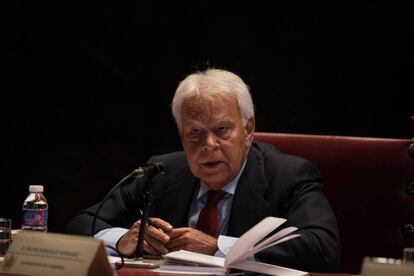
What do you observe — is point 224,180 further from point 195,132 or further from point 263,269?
point 263,269

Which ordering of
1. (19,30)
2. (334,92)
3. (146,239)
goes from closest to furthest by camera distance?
1. (146,239)
2. (334,92)
3. (19,30)

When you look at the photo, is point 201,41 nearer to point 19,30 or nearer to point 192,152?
point 19,30

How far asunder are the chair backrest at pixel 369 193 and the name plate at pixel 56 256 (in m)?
1.63

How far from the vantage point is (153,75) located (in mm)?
4504

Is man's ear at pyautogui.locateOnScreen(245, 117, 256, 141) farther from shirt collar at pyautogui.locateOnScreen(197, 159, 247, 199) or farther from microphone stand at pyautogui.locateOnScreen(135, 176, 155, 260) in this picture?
microphone stand at pyautogui.locateOnScreen(135, 176, 155, 260)

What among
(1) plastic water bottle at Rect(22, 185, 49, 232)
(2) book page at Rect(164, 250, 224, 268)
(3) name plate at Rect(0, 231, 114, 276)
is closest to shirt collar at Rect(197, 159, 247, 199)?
(1) plastic water bottle at Rect(22, 185, 49, 232)

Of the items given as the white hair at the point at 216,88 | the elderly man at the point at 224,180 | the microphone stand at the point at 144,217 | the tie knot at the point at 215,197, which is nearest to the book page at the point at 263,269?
the microphone stand at the point at 144,217

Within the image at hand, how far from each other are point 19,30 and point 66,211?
104 centimetres

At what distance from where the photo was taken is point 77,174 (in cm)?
461

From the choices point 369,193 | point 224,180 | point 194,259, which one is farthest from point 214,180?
point 194,259

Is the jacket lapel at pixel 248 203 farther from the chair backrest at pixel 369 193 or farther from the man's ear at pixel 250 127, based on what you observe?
the chair backrest at pixel 369 193

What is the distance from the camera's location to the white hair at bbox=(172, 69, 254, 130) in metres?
3.18

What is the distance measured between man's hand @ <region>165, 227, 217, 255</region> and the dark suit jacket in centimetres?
28

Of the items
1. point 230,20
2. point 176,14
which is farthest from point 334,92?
point 176,14
